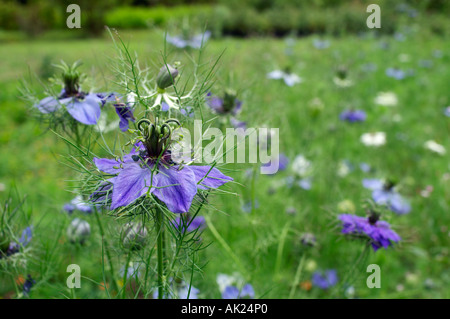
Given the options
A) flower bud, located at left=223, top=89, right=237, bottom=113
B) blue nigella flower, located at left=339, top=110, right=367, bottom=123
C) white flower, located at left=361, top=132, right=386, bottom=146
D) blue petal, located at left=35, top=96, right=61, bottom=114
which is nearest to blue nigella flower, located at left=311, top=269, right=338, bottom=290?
flower bud, located at left=223, top=89, right=237, bottom=113

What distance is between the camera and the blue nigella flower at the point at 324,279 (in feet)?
7.03

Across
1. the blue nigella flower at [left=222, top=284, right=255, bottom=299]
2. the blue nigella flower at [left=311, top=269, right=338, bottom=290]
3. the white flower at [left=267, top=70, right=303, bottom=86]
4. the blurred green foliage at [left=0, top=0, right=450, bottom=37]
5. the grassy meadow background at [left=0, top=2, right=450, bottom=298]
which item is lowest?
the blue nigella flower at [left=311, top=269, right=338, bottom=290]

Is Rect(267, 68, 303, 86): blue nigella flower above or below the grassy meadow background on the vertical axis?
above

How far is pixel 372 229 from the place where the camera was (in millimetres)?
1388

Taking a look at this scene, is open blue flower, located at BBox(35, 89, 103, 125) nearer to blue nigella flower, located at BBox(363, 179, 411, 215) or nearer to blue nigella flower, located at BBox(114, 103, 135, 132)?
blue nigella flower, located at BBox(114, 103, 135, 132)

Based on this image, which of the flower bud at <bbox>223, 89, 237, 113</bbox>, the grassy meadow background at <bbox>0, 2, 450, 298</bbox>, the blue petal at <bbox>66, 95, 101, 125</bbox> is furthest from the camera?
the flower bud at <bbox>223, 89, 237, 113</bbox>

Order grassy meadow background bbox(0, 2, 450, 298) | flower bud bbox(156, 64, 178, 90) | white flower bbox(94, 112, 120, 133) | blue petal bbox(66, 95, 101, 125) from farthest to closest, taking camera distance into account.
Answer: grassy meadow background bbox(0, 2, 450, 298), white flower bbox(94, 112, 120, 133), blue petal bbox(66, 95, 101, 125), flower bud bbox(156, 64, 178, 90)

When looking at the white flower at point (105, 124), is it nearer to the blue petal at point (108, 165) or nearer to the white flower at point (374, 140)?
the blue petal at point (108, 165)

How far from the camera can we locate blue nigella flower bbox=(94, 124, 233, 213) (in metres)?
0.89

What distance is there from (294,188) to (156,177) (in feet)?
6.11

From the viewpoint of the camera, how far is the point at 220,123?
1.81 m

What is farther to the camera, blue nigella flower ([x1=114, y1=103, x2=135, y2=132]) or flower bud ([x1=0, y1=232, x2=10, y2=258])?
flower bud ([x1=0, y1=232, x2=10, y2=258])

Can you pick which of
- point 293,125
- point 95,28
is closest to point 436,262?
point 293,125

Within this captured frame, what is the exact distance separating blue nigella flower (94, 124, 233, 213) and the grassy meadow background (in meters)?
0.13
